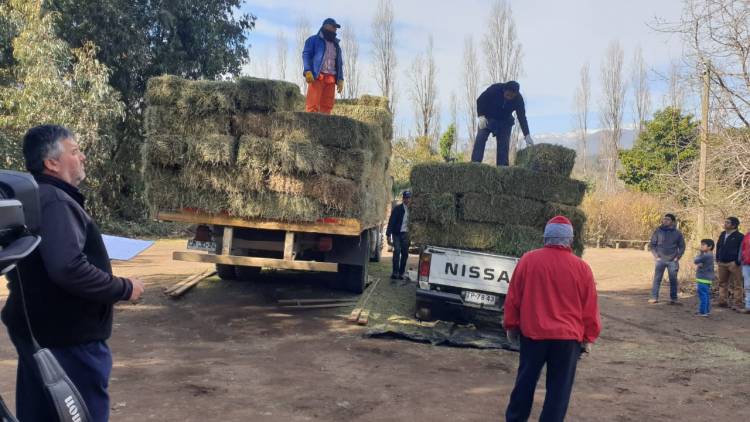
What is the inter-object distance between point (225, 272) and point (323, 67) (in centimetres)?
395

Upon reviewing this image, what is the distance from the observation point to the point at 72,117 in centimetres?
1655

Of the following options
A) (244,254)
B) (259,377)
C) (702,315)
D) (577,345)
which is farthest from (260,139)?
(702,315)

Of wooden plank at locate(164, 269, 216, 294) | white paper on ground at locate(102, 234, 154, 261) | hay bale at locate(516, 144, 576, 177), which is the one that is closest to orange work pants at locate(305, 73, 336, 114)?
hay bale at locate(516, 144, 576, 177)

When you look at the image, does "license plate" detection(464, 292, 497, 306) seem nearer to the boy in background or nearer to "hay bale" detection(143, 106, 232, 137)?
"hay bale" detection(143, 106, 232, 137)

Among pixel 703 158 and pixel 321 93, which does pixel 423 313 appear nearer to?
pixel 321 93

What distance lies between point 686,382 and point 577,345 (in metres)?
3.05

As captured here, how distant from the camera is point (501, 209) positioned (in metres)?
8.14

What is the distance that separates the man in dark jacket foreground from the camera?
2.43 meters

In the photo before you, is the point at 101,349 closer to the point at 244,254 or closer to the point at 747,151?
the point at 244,254

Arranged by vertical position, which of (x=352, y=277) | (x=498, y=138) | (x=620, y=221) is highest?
(x=498, y=138)

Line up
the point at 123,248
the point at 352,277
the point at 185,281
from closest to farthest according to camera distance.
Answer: the point at 123,248
the point at 352,277
the point at 185,281

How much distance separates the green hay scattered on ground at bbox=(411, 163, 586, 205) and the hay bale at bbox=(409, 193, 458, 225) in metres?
0.11

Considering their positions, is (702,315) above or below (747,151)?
below

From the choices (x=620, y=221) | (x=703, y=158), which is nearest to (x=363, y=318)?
Answer: (x=703, y=158)
